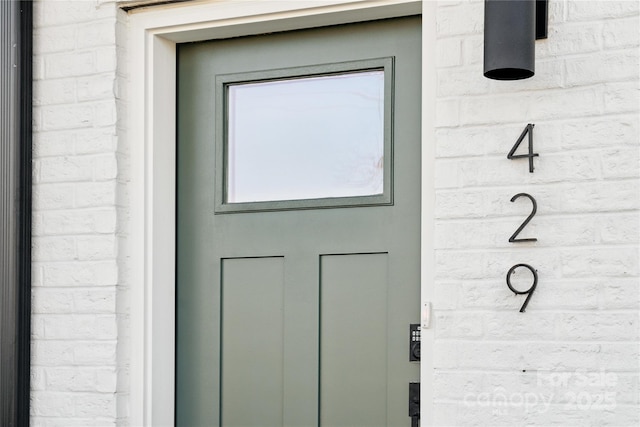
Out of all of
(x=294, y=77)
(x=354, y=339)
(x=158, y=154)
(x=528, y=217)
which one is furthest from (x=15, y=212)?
(x=528, y=217)

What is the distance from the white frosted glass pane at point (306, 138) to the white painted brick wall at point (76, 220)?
1.26 ft

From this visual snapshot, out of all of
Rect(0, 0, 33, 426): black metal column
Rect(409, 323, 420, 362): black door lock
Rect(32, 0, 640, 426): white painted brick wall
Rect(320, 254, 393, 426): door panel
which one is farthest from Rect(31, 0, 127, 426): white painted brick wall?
Rect(32, 0, 640, 426): white painted brick wall

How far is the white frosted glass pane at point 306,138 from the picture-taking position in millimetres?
3264

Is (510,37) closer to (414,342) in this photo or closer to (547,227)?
(547,227)

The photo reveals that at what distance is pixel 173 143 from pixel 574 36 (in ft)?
4.22

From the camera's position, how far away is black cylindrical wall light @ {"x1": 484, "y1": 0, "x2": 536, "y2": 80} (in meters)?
2.71

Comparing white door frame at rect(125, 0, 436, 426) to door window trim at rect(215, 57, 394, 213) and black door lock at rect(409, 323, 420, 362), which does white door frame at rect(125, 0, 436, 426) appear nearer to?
door window trim at rect(215, 57, 394, 213)

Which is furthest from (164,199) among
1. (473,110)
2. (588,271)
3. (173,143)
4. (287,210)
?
(588,271)

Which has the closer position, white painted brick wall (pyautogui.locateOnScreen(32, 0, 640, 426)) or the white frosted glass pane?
white painted brick wall (pyautogui.locateOnScreen(32, 0, 640, 426))

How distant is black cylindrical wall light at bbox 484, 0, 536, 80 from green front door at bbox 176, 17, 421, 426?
1.56ft

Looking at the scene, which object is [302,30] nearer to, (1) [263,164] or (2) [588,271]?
(1) [263,164]

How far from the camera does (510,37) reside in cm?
272

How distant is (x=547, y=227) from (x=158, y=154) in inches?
48.5

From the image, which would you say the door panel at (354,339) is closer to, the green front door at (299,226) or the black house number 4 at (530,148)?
the green front door at (299,226)
